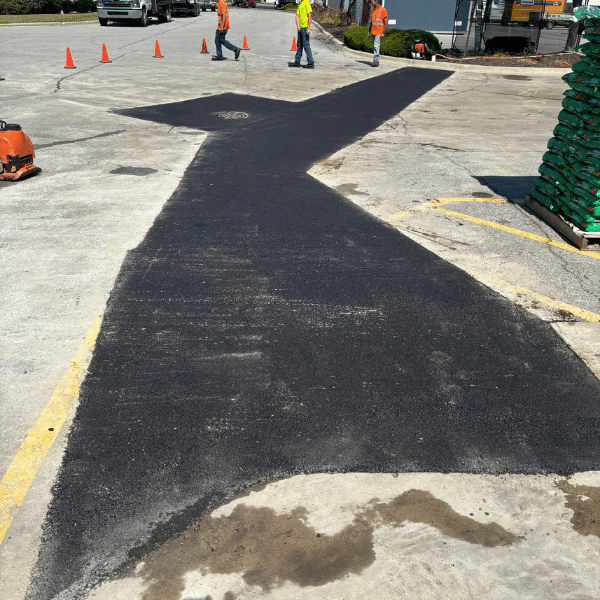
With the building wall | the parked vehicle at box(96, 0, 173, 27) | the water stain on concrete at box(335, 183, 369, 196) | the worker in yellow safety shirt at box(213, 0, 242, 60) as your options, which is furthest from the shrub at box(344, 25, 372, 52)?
the water stain on concrete at box(335, 183, 369, 196)

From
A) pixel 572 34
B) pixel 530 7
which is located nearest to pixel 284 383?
pixel 572 34

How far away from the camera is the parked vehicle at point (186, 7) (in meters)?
42.3

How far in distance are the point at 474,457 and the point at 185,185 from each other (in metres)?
6.47

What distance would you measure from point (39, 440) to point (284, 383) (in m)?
1.66

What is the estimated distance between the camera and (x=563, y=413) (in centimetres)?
433

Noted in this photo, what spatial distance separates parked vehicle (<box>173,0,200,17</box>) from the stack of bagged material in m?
39.9

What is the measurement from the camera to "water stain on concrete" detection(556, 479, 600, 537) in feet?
11.1

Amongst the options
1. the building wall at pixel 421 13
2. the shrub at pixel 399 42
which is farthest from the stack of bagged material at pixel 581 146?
the building wall at pixel 421 13

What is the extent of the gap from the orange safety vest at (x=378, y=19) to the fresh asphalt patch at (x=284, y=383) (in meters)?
16.6

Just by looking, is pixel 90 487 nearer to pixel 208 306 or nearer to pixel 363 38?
pixel 208 306

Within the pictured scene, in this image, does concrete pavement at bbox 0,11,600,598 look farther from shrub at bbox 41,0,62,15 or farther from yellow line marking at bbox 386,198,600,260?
shrub at bbox 41,0,62,15

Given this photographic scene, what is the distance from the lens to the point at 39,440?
3.92m

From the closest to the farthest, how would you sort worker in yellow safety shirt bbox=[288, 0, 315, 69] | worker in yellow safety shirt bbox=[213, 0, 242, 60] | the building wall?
worker in yellow safety shirt bbox=[288, 0, 315, 69], worker in yellow safety shirt bbox=[213, 0, 242, 60], the building wall

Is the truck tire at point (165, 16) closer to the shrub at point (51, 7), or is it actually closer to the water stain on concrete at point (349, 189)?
the shrub at point (51, 7)
